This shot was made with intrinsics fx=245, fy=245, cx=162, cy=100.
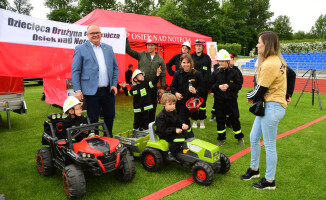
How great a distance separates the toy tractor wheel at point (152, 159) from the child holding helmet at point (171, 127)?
0.16 metres

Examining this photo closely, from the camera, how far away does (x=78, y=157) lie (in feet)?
10.1

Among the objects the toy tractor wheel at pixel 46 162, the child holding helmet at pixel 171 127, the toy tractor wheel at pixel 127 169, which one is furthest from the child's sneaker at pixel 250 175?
the toy tractor wheel at pixel 46 162

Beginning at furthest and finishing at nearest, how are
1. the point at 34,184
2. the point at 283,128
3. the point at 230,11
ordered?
the point at 230,11, the point at 283,128, the point at 34,184

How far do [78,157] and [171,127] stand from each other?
4.60ft

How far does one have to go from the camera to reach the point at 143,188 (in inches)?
136

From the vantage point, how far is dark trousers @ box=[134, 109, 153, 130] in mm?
5478

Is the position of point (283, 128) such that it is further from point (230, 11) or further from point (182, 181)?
point (230, 11)

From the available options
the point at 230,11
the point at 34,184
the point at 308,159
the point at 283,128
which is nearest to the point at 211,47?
the point at 283,128

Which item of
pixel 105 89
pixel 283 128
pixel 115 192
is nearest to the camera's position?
pixel 115 192

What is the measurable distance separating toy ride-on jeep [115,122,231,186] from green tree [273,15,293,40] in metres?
75.5

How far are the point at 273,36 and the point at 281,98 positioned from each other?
0.76m

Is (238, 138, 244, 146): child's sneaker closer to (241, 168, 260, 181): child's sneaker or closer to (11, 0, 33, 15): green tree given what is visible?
(241, 168, 260, 181): child's sneaker

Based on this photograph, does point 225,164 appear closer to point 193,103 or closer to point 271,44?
point 193,103

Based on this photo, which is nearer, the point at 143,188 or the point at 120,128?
the point at 143,188
